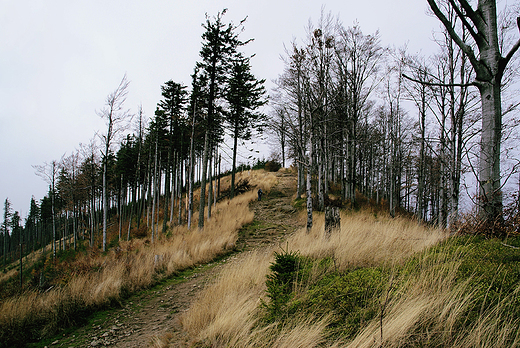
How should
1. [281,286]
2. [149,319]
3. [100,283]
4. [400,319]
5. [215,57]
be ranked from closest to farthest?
[400,319] < [281,286] < [149,319] < [100,283] < [215,57]

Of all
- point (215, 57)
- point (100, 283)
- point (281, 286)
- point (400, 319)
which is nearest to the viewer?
point (400, 319)

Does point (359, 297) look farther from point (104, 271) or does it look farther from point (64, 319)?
point (104, 271)

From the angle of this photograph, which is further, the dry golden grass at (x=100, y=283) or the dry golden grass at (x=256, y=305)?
the dry golden grass at (x=100, y=283)

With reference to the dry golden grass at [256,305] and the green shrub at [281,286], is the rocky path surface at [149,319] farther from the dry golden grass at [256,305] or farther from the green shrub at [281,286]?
the green shrub at [281,286]

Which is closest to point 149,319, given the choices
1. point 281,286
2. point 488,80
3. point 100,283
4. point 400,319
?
point 100,283

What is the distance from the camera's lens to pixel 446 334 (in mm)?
1994

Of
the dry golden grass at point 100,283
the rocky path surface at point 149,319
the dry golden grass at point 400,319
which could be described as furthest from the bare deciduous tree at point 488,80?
the dry golden grass at point 100,283

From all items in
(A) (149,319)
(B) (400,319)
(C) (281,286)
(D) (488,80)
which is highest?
(D) (488,80)

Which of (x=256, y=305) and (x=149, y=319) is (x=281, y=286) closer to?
(x=256, y=305)

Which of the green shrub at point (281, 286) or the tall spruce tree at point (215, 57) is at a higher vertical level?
the tall spruce tree at point (215, 57)

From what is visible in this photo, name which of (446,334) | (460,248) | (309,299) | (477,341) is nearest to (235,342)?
(309,299)

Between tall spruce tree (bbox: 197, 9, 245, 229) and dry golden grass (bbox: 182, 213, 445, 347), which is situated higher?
tall spruce tree (bbox: 197, 9, 245, 229)

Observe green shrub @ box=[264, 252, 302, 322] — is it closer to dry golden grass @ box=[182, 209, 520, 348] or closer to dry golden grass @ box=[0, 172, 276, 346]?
dry golden grass @ box=[182, 209, 520, 348]

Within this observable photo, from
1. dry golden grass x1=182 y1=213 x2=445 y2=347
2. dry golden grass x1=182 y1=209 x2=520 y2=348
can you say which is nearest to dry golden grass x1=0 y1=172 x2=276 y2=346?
dry golden grass x1=182 y1=213 x2=445 y2=347
